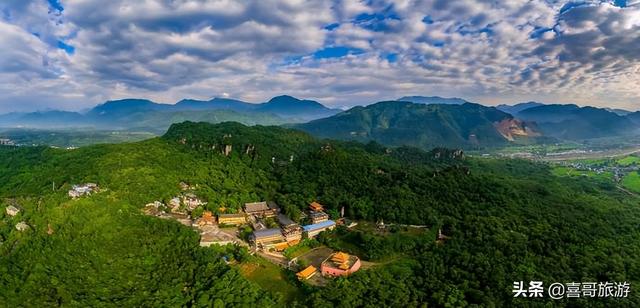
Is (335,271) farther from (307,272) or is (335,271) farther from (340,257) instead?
(307,272)

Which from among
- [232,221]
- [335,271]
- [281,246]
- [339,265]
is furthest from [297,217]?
[335,271]

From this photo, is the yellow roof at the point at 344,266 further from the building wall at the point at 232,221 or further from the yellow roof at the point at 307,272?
the building wall at the point at 232,221

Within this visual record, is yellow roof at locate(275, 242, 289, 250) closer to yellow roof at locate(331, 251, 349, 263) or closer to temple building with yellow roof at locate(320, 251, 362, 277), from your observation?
temple building with yellow roof at locate(320, 251, 362, 277)

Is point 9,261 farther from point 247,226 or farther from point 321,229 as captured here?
point 321,229

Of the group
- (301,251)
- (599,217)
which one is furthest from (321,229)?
(599,217)

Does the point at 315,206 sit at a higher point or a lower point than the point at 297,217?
higher

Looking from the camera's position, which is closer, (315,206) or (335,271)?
(335,271)

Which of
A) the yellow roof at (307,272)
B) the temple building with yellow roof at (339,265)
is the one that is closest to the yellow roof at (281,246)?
the yellow roof at (307,272)
